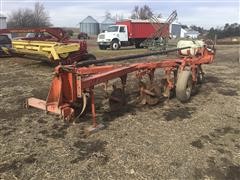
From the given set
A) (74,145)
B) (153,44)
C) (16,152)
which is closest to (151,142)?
(74,145)

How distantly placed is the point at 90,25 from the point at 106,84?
67801 millimetres

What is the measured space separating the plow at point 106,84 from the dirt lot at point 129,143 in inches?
9.4

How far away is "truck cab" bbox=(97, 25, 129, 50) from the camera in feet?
88.0

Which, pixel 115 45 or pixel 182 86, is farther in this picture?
pixel 115 45

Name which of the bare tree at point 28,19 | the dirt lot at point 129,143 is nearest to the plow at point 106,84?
the dirt lot at point 129,143

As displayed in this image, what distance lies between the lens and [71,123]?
6105 millimetres

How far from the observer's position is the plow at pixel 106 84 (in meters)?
5.75

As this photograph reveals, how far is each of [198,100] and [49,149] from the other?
14.3 ft

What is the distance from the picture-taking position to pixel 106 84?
7.43 m

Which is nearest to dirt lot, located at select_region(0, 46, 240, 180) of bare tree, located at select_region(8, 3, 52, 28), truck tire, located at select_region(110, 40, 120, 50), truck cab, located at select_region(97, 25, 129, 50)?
truck tire, located at select_region(110, 40, 120, 50)

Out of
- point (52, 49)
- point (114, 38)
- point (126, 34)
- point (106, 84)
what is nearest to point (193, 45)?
point (52, 49)

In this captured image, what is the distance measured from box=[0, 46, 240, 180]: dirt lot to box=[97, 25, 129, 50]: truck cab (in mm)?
18959

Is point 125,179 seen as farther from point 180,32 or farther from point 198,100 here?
point 180,32

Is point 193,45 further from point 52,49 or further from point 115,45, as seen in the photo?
point 115,45
